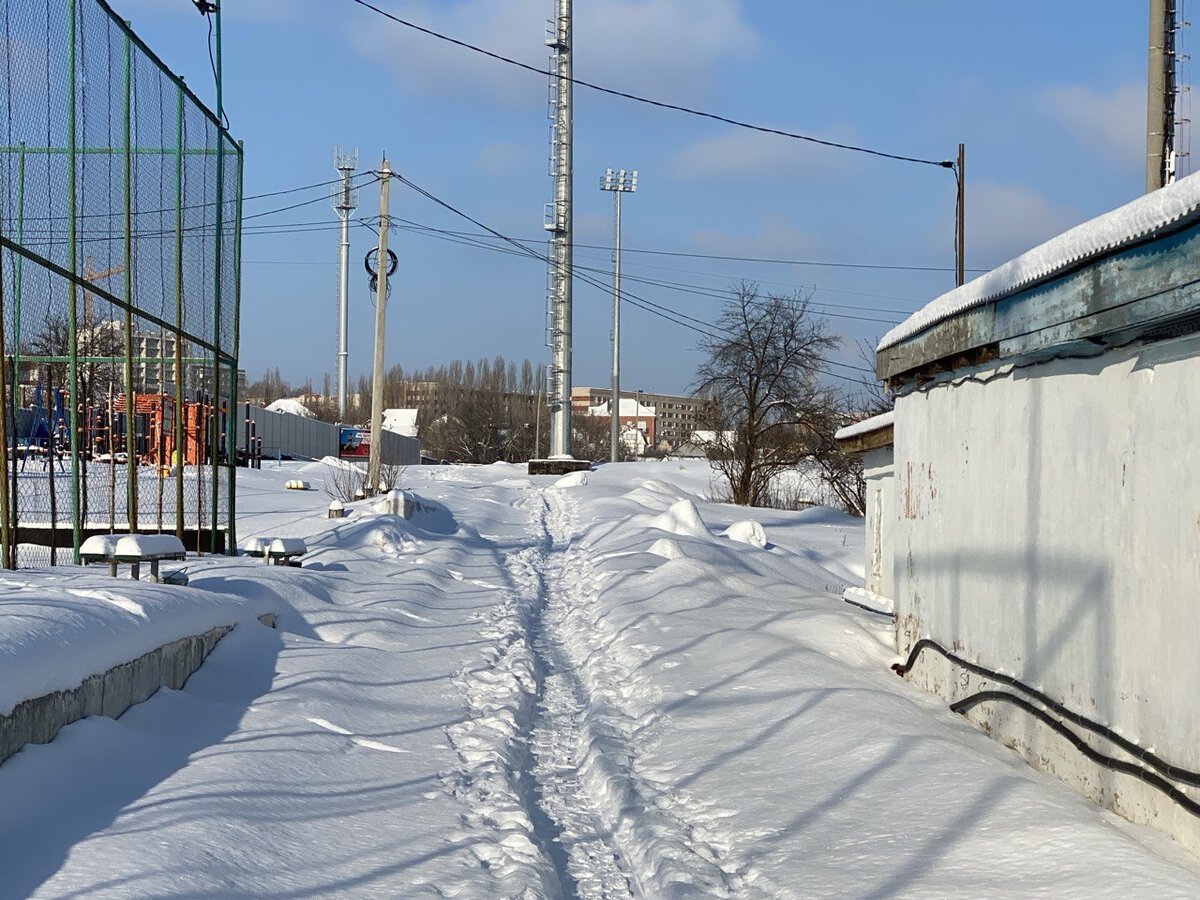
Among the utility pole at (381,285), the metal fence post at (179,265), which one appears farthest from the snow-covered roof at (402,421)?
the metal fence post at (179,265)

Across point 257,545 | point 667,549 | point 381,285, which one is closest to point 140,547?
point 257,545

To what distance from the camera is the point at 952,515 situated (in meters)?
9.28

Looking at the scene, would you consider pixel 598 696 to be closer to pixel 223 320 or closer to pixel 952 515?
pixel 952 515

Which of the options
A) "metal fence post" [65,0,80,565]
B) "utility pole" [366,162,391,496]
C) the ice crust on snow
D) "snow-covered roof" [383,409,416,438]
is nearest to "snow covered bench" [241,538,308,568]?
"metal fence post" [65,0,80,565]

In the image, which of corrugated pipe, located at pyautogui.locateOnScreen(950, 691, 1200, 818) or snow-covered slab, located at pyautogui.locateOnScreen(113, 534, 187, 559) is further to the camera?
snow-covered slab, located at pyautogui.locateOnScreen(113, 534, 187, 559)

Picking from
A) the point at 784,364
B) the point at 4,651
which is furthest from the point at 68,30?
the point at 784,364

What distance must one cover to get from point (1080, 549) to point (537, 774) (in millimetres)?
3286

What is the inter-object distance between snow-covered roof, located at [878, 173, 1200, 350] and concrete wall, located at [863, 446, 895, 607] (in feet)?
13.9

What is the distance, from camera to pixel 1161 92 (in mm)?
10758

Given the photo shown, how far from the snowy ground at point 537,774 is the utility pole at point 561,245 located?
2861 centimetres

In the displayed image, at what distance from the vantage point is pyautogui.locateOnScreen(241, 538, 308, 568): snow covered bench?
13211 mm

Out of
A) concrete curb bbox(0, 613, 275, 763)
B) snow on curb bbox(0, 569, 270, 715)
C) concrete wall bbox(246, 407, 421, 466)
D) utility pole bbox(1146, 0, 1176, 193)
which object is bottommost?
concrete curb bbox(0, 613, 275, 763)

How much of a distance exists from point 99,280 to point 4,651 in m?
6.59

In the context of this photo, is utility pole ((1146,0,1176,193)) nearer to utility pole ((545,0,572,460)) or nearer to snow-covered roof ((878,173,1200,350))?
snow-covered roof ((878,173,1200,350))
